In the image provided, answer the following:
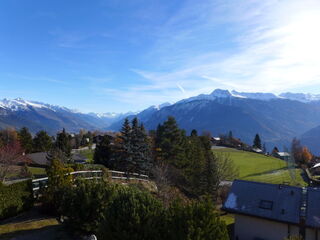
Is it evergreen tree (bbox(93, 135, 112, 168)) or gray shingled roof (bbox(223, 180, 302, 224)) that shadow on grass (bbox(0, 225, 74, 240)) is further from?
evergreen tree (bbox(93, 135, 112, 168))

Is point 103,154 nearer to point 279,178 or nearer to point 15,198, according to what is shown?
point 15,198

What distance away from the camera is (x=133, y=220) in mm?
12047

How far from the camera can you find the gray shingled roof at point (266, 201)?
2017 cm

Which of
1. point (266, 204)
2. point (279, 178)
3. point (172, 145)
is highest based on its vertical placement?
point (172, 145)

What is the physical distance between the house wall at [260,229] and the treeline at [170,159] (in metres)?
16.1

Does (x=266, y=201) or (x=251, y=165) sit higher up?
(x=266, y=201)

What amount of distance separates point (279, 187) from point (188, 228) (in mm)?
14194

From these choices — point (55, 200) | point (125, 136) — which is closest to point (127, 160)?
point (125, 136)

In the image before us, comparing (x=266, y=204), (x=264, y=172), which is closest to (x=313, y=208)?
(x=266, y=204)

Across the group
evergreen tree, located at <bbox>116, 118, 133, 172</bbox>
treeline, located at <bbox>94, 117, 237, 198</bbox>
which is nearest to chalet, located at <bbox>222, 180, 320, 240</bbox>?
treeline, located at <bbox>94, 117, 237, 198</bbox>

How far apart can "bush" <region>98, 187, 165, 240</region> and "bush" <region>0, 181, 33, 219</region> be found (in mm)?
7857

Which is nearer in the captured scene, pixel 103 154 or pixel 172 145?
pixel 172 145

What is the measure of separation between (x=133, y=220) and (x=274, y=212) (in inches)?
494

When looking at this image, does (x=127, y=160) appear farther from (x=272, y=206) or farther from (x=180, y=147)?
(x=272, y=206)
